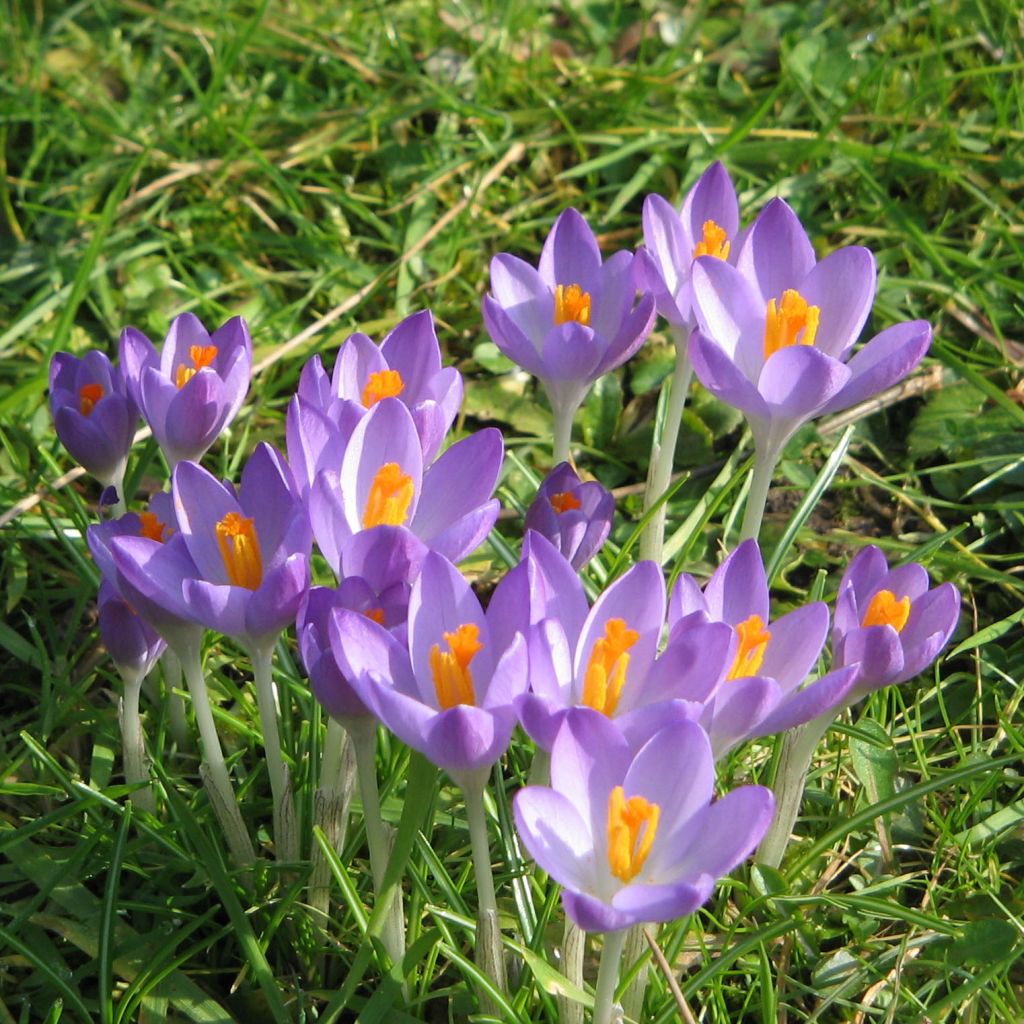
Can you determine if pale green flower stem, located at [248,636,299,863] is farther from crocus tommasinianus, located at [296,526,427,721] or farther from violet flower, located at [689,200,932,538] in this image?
violet flower, located at [689,200,932,538]

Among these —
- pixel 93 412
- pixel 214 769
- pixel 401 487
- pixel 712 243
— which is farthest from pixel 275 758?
pixel 712 243

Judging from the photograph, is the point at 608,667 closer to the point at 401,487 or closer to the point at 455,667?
the point at 455,667

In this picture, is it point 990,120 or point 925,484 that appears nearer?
point 925,484

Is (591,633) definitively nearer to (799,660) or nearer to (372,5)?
(799,660)

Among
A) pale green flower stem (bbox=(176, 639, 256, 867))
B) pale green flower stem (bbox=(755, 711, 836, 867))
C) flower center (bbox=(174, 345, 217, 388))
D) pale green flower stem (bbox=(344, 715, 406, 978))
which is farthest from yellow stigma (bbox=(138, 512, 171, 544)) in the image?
pale green flower stem (bbox=(755, 711, 836, 867))

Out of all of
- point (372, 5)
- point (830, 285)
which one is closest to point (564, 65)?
point (372, 5)

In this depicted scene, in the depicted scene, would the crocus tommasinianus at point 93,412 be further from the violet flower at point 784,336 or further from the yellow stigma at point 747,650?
the yellow stigma at point 747,650

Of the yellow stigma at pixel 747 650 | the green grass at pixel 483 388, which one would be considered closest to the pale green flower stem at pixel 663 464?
the green grass at pixel 483 388
